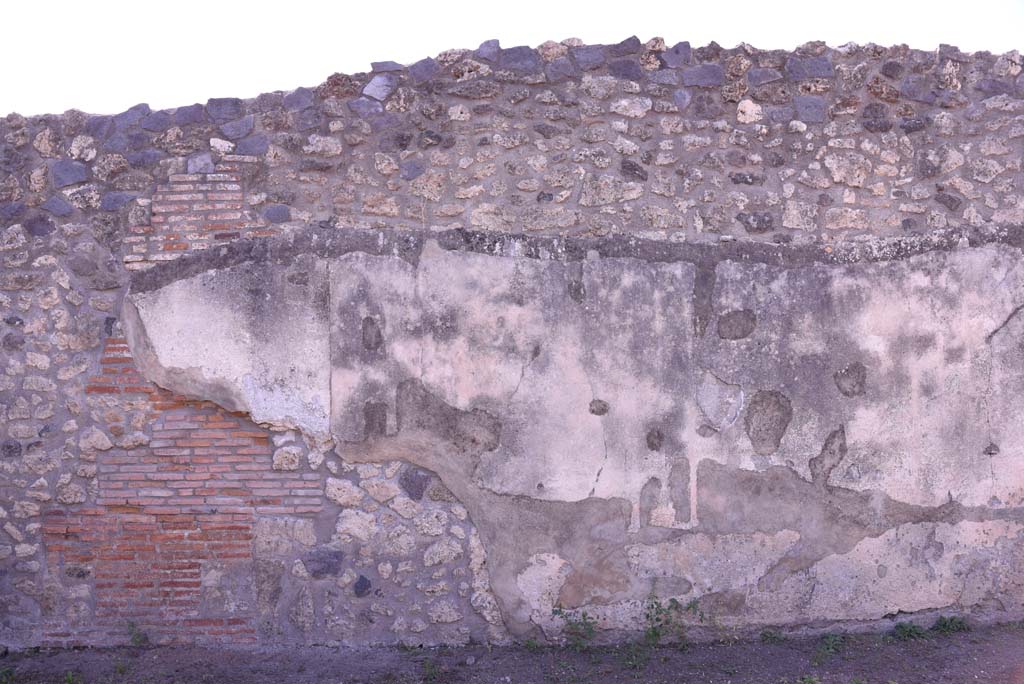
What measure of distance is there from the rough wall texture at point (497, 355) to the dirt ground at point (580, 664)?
12 cm

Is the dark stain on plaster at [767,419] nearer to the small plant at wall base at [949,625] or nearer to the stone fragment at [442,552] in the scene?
the small plant at wall base at [949,625]

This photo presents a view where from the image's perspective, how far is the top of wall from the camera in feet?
13.8

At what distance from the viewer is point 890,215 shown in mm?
4281

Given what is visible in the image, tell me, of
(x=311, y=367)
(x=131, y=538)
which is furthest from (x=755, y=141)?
(x=131, y=538)

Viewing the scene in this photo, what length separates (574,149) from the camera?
4234mm

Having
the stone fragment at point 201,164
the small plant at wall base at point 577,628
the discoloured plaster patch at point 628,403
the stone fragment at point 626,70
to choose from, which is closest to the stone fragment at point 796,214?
the discoloured plaster patch at point 628,403

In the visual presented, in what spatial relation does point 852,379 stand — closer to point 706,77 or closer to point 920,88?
point 920,88

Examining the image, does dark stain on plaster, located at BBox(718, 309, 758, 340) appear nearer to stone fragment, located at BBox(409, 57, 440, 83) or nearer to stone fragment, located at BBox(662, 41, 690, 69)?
stone fragment, located at BBox(662, 41, 690, 69)

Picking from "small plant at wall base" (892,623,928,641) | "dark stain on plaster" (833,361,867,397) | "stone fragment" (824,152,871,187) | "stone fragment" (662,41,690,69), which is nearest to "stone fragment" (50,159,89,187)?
"stone fragment" (662,41,690,69)

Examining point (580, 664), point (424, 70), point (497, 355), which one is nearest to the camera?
point (580, 664)

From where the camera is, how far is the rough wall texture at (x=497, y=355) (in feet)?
13.6

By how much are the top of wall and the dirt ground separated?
1.93 m

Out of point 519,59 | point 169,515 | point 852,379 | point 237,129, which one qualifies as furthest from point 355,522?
point 852,379

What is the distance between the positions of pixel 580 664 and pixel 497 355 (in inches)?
57.0
